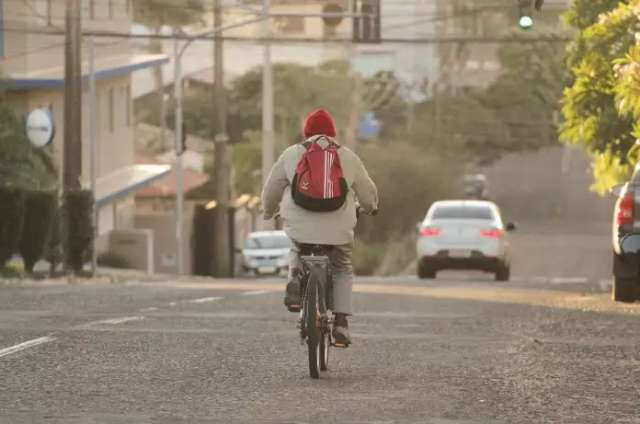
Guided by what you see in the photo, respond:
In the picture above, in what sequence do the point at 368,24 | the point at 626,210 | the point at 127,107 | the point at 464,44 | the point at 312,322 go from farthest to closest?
the point at 464,44 → the point at 127,107 → the point at 368,24 → the point at 626,210 → the point at 312,322

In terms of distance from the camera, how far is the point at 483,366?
540 inches

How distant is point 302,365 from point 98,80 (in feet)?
146

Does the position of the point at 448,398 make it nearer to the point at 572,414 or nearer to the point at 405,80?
the point at 572,414

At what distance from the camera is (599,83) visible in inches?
1211

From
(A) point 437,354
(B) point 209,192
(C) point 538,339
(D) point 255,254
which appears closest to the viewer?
(A) point 437,354

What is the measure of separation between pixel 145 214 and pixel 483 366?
59273 mm

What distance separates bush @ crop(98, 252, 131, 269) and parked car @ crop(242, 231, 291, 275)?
13.0 ft

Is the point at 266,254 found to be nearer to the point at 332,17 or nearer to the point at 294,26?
the point at 332,17

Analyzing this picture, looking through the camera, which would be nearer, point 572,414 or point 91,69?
point 572,414

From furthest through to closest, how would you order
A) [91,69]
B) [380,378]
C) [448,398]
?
[91,69] < [380,378] < [448,398]

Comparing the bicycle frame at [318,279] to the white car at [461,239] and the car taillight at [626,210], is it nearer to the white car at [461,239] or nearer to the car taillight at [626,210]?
the car taillight at [626,210]

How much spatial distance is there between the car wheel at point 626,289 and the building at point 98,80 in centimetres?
2455

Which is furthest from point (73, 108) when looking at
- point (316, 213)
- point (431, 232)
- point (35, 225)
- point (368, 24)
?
point (316, 213)

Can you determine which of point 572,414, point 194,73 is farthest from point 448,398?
point 194,73
